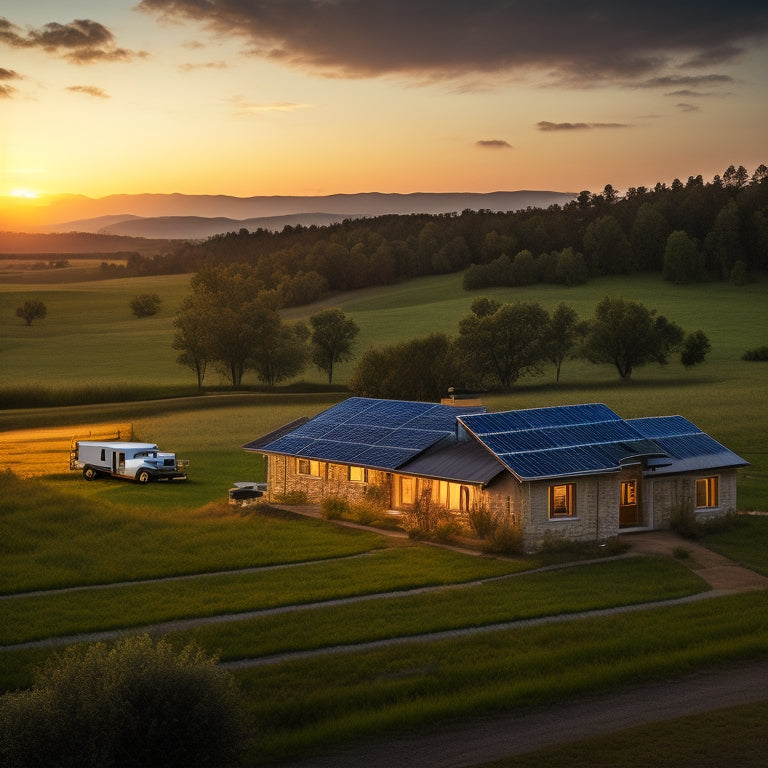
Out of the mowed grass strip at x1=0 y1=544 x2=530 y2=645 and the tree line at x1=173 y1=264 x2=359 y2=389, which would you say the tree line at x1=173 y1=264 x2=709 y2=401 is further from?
the mowed grass strip at x1=0 y1=544 x2=530 y2=645

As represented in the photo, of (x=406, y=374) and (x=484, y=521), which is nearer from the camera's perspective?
(x=484, y=521)

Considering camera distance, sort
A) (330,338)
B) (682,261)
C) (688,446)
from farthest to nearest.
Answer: (682,261), (330,338), (688,446)

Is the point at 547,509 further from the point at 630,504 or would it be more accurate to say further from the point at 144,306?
the point at 144,306

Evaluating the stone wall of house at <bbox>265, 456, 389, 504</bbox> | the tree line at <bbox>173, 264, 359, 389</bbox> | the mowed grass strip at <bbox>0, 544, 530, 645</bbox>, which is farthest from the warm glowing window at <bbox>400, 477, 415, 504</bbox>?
the tree line at <bbox>173, 264, 359, 389</bbox>

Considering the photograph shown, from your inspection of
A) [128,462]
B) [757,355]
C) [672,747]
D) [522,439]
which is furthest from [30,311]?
[672,747]

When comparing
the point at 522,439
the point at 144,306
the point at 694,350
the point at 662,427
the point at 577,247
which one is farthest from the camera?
the point at 577,247

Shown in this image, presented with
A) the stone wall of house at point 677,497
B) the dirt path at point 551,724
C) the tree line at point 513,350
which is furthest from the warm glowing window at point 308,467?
the tree line at point 513,350
